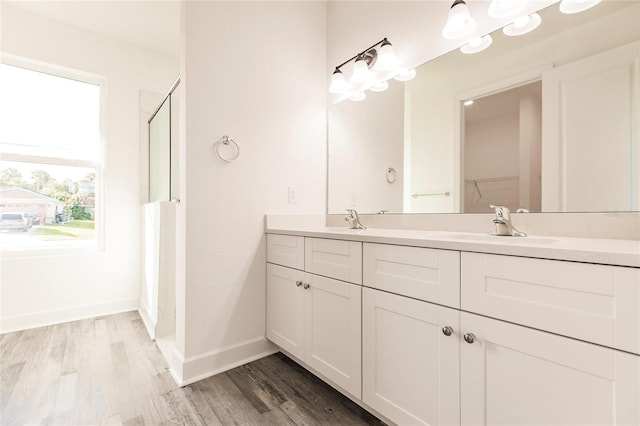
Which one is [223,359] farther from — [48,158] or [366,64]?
[48,158]

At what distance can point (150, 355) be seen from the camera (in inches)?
77.6

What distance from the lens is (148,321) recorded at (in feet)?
7.98

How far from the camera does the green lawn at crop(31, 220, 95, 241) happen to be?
2.59m

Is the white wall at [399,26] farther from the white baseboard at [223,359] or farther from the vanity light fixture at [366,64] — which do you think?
the white baseboard at [223,359]

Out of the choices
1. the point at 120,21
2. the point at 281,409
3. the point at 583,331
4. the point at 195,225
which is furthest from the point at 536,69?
the point at 120,21

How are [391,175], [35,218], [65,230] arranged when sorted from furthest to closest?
[65,230], [35,218], [391,175]

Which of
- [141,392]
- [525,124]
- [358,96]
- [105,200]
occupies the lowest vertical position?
[141,392]

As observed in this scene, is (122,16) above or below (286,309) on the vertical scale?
above

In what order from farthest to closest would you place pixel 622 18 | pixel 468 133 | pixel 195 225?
1. pixel 195 225
2. pixel 468 133
3. pixel 622 18

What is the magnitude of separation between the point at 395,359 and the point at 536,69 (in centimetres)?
141

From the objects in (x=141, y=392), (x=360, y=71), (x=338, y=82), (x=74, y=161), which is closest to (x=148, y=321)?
(x=141, y=392)

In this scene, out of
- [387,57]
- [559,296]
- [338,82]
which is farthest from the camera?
[338,82]

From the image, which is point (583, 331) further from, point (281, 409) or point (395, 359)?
point (281, 409)

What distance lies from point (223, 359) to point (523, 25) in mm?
2358
